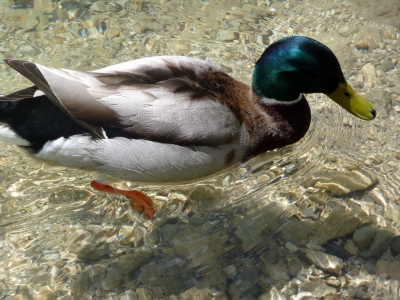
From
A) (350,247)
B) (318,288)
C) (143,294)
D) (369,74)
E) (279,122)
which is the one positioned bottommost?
(143,294)

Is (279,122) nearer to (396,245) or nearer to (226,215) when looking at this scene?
(226,215)

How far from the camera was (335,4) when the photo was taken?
562 cm

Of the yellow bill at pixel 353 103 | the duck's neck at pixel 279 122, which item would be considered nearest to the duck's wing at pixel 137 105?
the duck's neck at pixel 279 122

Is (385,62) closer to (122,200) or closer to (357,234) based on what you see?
(357,234)

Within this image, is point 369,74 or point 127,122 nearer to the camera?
point 127,122

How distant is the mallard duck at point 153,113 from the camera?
3404mm

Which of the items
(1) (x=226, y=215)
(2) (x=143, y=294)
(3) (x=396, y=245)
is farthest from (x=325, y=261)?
(2) (x=143, y=294)

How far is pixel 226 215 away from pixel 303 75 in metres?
1.22

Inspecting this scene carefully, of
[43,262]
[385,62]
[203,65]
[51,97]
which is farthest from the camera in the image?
[385,62]

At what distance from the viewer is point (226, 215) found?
3924 millimetres

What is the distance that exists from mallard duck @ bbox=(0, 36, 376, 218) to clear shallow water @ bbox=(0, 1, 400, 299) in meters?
0.34

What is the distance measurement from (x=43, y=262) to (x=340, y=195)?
2331 millimetres

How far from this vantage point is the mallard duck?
134 inches

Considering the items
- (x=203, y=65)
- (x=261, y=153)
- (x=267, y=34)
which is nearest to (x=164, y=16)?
(x=267, y=34)
